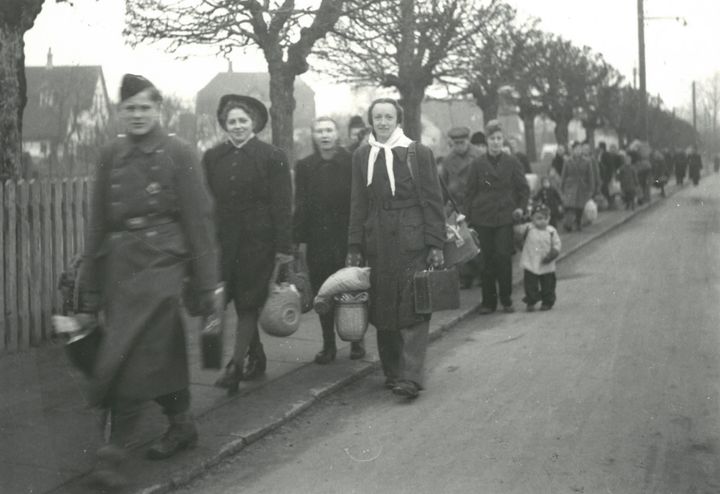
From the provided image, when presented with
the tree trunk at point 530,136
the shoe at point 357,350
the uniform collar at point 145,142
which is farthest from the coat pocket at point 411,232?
the tree trunk at point 530,136

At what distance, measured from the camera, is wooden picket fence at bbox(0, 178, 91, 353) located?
8086 millimetres

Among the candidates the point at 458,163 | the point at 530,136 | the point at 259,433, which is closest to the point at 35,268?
the point at 259,433

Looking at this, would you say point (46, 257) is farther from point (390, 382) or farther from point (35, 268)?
point (390, 382)

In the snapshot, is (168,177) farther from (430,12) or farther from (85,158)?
(85,158)

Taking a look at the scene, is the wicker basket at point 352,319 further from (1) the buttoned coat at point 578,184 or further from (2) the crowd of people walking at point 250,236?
(1) the buttoned coat at point 578,184

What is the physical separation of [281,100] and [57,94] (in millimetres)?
34124

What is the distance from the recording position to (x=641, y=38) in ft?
113

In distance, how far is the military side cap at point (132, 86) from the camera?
4.83 metres

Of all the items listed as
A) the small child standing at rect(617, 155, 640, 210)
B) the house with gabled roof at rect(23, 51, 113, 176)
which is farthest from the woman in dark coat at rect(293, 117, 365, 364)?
the house with gabled roof at rect(23, 51, 113, 176)

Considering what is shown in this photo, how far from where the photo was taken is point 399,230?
261 inches

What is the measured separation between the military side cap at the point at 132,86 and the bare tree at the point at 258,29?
416 inches

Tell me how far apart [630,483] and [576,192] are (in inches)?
633

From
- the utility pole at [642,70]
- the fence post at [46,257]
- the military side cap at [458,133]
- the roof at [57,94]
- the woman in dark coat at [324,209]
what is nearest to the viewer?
the woman in dark coat at [324,209]

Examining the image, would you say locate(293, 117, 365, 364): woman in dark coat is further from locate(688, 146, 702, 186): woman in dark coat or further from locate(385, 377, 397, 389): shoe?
locate(688, 146, 702, 186): woman in dark coat
